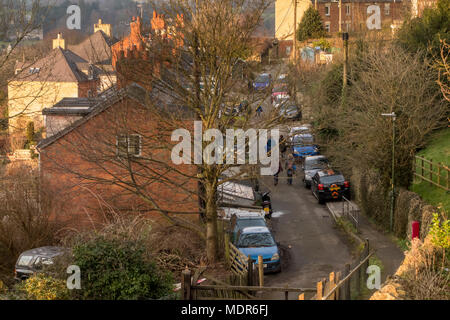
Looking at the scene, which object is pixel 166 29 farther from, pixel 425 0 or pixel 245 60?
pixel 425 0

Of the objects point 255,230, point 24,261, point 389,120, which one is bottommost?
point 255,230

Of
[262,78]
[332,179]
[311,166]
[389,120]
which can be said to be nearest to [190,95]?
[262,78]

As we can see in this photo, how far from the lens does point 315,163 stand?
119 ft

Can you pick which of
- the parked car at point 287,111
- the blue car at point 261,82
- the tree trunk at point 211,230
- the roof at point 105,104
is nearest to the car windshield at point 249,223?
the tree trunk at point 211,230

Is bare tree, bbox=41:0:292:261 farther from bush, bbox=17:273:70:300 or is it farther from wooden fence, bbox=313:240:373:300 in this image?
bush, bbox=17:273:70:300

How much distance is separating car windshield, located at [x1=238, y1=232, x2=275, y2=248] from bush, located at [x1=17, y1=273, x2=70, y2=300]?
973cm

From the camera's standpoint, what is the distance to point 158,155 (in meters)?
22.2

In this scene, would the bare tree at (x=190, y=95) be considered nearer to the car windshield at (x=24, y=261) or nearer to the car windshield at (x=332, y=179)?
the car windshield at (x=24, y=261)

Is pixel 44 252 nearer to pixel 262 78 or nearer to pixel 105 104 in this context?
pixel 105 104

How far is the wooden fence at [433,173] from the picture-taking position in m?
23.7

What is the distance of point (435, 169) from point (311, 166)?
10409mm

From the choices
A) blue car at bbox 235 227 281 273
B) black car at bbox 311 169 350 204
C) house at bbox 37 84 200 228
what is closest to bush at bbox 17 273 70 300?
house at bbox 37 84 200 228

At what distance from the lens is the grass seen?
2289cm
